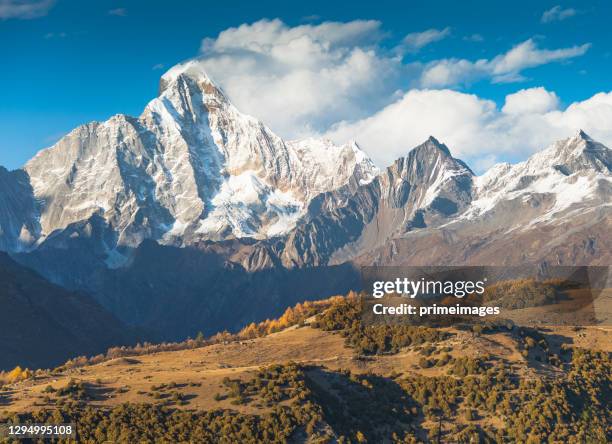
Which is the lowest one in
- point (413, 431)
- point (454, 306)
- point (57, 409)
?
point (413, 431)

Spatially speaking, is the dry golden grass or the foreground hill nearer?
the foreground hill

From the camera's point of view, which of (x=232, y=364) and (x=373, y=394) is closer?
(x=373, y=394)

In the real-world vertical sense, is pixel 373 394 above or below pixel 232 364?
below

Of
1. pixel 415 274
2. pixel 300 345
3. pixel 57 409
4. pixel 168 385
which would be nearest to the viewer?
pixel 57 409

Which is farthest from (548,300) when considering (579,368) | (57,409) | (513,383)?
(57,409)

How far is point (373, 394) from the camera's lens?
13050 centimetres

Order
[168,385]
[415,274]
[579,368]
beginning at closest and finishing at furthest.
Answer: [168,385] < [579,368] < [415,274]

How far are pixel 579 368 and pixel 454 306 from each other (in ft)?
74.1

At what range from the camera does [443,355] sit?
143 m

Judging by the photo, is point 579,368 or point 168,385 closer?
point 168,385

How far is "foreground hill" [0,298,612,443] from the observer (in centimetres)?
11512

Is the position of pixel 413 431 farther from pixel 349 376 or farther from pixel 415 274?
pixel 415 274

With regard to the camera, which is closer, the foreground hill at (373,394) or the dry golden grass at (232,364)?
the foreground hill at (373,394)

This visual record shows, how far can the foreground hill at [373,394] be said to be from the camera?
378 ft
